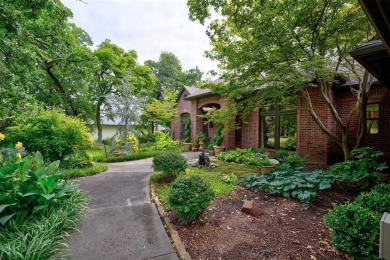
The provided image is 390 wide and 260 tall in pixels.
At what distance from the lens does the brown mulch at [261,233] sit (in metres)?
2.65

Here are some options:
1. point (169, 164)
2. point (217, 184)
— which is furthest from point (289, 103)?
point (169, 164)

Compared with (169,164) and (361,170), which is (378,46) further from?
(169,164)

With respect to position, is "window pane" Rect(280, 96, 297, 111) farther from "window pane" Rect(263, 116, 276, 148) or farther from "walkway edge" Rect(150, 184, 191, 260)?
"walkway edge" Rect(150, 184, 191, 260)

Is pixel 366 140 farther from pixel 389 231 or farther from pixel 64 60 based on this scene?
pixel 64 60

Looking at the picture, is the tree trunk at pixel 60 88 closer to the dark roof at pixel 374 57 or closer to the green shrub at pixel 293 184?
the green shrub at pixel 293 184

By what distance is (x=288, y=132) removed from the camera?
973 cm

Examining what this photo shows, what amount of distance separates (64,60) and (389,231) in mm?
9062

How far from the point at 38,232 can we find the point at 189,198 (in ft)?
6.67

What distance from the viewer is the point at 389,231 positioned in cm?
192

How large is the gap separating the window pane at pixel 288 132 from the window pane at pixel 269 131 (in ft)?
1.41

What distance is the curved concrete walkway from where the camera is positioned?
8.34 ft

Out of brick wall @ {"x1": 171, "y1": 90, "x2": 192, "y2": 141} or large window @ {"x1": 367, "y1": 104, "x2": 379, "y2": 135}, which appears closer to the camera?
large window @ {"x1": 367, "y1": 104, "x2": 379, "y2": 135}

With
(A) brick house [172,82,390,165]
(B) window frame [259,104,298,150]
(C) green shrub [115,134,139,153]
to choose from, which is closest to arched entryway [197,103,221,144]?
(A) brick house [172,82,390,165]

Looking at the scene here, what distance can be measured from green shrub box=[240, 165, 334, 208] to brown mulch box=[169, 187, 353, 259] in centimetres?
22
